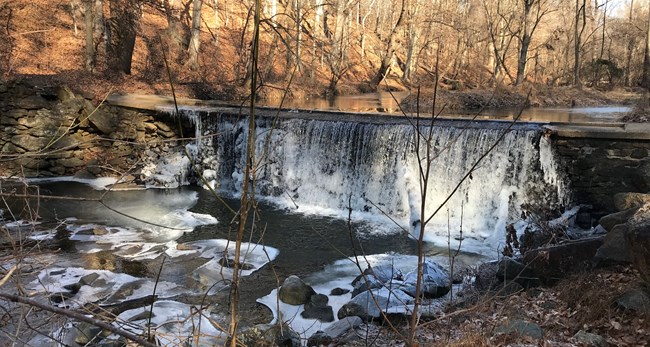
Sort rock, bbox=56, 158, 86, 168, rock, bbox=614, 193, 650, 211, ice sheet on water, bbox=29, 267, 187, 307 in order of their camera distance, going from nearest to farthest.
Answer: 1. rock, bbox=614, 193, 650, 211
2. ice sheet on water, bbox=29, 267, 187, 307
3. rock, bbox=56, 158, 86, 168

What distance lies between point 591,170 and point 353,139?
4.22 metres

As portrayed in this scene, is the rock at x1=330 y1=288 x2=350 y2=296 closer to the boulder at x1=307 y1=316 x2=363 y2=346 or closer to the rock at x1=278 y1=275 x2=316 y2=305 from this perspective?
the rock at x1=278 y1=275 x2=316 y2=305

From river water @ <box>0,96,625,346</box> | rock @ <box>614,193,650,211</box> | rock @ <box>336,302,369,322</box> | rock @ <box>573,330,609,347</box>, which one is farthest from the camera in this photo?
river water @ <box>0,96,625,346</box>

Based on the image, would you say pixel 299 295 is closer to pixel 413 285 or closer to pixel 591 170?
pixel 413 285

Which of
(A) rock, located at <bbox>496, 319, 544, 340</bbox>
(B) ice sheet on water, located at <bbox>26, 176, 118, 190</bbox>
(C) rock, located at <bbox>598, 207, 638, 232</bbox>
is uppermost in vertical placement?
(C) rock, located at <bbox>598, 207, 638, 232</bbox>

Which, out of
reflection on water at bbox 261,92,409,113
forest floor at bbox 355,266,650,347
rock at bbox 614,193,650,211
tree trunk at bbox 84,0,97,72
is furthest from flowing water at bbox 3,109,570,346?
tree trunk at bbox 84,0,97,72

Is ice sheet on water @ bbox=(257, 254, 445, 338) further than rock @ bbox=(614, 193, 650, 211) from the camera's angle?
No

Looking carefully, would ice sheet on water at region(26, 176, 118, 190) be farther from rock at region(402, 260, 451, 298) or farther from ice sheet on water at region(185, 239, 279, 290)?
rock at region(402, 260, 451, 298)

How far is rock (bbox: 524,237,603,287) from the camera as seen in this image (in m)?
4.88

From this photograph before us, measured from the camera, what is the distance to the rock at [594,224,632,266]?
4539 millimetres

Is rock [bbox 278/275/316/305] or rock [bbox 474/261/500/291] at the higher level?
rock [bbox 474/261/500/291]

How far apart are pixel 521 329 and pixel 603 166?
494cm

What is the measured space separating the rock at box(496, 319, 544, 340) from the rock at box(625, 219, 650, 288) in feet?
2.91

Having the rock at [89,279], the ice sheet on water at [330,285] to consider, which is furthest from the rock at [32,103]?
the ice sheet on water at [330,285]
